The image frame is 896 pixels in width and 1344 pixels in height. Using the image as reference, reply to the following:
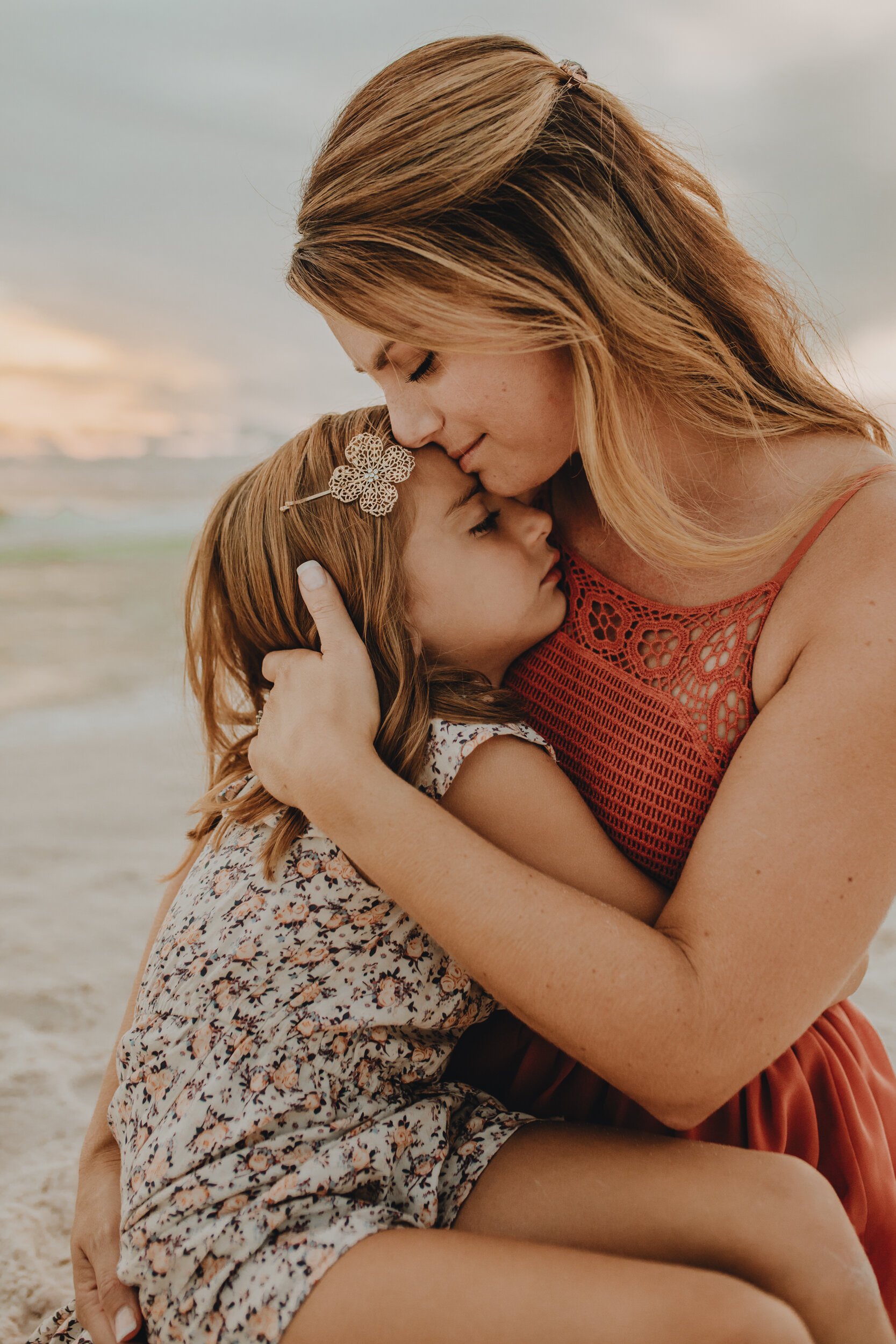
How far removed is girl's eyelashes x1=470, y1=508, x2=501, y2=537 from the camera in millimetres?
1997

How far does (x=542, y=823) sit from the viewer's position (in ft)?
5.37

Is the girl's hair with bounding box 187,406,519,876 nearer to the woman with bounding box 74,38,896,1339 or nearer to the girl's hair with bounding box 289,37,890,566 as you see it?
the woman with bounding box 74,38,896,1339

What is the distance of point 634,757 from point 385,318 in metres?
0.95

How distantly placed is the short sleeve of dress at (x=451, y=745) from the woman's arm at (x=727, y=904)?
187mm

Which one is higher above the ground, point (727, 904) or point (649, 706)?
point (649, 706)

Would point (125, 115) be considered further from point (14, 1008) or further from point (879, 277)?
point (14, 1008)

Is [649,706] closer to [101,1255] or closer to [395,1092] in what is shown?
[395,1092]

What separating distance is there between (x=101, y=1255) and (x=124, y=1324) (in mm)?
148

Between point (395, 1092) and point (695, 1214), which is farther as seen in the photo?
point (395, 1092)

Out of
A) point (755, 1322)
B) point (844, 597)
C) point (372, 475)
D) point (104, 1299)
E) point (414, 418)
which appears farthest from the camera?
point (372, 475)

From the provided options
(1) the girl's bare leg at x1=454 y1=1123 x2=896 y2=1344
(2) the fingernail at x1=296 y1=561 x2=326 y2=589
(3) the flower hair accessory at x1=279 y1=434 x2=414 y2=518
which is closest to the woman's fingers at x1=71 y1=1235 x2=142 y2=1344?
(1) the girl's bare leg at x1=454 y1=1123 x2=896 y2=1344

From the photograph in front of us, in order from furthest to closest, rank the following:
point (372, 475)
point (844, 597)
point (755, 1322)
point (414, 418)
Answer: point (372, 475)
point (414, 418)
point (844, 597)
point (755, 1322)

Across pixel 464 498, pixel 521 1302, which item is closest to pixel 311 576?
pixel 464 498

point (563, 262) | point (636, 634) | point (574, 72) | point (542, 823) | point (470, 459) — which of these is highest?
point (574, 72)
